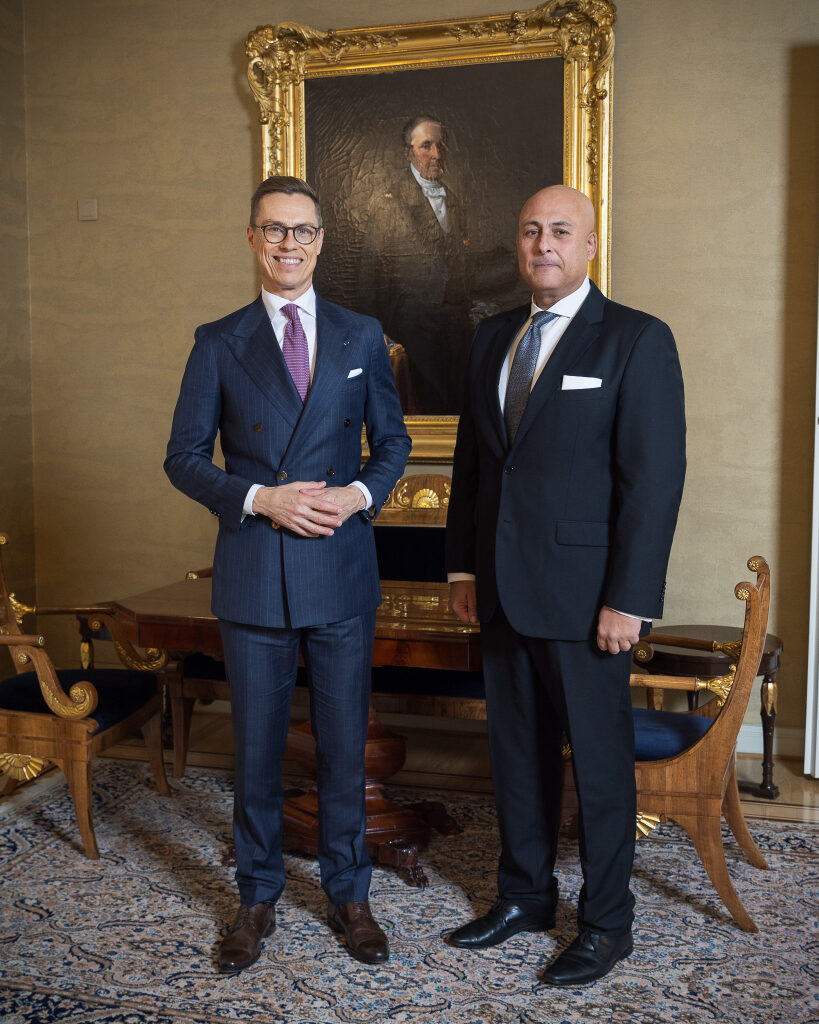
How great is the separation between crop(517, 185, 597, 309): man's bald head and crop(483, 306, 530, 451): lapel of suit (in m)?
0.20

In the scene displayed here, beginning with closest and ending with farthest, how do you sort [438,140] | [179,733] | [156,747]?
[156,747] < [179,733] < [438,140]

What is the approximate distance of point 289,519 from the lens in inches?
94.5

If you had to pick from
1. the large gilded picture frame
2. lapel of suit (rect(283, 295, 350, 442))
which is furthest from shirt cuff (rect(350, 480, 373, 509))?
the large gilded picture frame

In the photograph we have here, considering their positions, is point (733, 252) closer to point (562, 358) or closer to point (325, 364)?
point (562, 358)

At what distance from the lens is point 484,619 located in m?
2.62

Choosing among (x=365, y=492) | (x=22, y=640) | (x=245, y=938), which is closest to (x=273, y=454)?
(x=365, y=492)

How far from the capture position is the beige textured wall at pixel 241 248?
4254 millimetres

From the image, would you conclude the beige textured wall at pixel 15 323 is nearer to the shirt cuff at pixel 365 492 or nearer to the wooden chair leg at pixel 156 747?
the wooden chair leg at pixel 156 747

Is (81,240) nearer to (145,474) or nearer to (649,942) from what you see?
(145,474)

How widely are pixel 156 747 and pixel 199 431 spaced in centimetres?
174

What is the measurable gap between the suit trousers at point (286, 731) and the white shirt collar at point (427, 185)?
2.62m

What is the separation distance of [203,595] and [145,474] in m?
1.66

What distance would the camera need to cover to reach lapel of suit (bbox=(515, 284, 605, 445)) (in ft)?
8.03

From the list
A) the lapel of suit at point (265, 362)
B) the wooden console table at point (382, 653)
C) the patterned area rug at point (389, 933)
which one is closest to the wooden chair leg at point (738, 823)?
the patterned area rug at point (389, 933)
